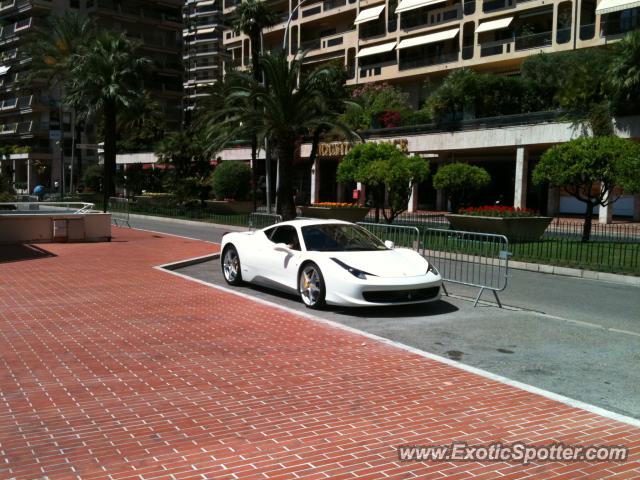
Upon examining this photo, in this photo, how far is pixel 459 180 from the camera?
26.6 meters

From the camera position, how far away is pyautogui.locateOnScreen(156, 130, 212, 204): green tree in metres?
38.6

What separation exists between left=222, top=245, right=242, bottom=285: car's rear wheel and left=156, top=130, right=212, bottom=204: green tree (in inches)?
1059

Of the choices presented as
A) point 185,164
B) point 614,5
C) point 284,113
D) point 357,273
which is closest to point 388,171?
point 284,113

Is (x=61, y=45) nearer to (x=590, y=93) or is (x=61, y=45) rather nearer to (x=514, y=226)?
(x=590, y=93)

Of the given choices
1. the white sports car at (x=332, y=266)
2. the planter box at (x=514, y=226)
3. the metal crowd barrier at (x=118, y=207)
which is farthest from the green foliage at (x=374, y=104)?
the white sports car at (x=332, y=266)

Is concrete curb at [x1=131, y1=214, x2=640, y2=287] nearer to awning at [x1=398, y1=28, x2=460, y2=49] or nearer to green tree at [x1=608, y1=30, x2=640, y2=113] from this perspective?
green tree at [x1=608, y1=30, x2=640, y2=113]

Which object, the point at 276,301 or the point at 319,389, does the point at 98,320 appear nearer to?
the point at 276,301

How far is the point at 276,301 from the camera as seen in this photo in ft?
34.8

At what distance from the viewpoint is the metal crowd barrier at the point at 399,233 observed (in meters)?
13.5

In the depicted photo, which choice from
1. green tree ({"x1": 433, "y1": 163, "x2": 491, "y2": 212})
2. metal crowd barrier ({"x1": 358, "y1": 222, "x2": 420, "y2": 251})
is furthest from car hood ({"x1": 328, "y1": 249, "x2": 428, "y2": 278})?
green tree ({"x1": 433, "y1": 163, "x2": 491, "y2": 212})

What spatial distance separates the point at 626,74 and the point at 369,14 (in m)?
29.7

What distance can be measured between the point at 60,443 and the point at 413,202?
39.8 m

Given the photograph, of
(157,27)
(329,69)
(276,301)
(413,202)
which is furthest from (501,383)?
(157,27)

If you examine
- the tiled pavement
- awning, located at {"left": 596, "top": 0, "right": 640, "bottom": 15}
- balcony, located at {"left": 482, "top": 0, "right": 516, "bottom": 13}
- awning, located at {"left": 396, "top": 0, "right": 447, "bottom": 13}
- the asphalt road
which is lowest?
the asphalt road
